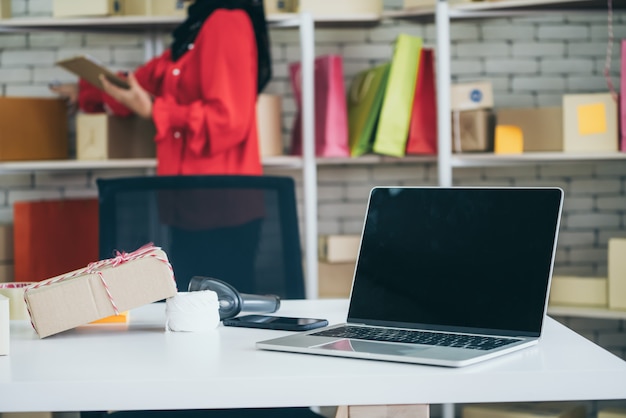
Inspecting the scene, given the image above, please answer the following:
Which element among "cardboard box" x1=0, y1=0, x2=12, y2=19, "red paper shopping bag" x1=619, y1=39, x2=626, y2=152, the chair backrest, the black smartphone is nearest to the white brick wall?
"cardboard box" x1=0, y1=0, x2=12, y2=19

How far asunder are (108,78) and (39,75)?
93 centimetres

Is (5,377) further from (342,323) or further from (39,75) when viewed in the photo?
(39,75)

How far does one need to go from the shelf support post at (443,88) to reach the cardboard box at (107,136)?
111 cm

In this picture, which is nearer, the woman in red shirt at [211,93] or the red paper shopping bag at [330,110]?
the woman in red shirt at [211,93]

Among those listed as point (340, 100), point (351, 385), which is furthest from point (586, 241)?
point (351, 385)

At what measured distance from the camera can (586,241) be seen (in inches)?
142

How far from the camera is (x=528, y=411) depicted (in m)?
3.00

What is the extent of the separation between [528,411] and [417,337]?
6.49 ft

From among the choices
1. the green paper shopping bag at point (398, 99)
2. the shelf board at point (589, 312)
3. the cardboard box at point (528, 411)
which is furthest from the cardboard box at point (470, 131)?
the cardboard box at point (528, 411)

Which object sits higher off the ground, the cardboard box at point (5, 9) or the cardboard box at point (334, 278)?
the cardboard box at point (5, 9)

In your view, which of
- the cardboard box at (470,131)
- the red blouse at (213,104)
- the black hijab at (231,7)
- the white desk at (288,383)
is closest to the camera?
the white desk at (288,383)

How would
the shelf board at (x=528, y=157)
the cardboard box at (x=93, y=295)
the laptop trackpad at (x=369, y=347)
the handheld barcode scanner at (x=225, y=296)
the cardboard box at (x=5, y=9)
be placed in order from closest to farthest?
the laptop trackpad at (x=369, y=347) → the cardboard box at (x=93, y=295) → the handheld barcode scanner at (x=225, y=296) → the shelf board at (x=528, y=157) → the cardboard box at (x=5, y=9)

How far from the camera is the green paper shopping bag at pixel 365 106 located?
3221mm

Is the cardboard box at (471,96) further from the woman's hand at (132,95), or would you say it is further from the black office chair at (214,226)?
the black office chair at (214,226)
